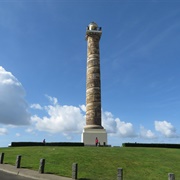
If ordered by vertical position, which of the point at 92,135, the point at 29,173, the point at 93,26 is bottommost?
the point at 29,173

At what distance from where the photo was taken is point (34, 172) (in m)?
15.1

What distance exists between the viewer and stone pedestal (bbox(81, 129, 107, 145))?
116 feet

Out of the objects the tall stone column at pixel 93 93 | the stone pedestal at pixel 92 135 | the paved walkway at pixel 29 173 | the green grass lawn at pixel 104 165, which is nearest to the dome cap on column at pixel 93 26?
the tall stone column at pixel 93 93

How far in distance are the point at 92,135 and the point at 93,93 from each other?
6045 millimetres

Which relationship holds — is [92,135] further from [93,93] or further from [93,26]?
[93,26]

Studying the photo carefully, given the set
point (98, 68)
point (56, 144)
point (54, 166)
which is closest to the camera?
point (54, 166)

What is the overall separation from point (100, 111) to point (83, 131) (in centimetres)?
375

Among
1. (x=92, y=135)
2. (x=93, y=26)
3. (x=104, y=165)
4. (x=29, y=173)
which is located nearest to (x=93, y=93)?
(x=92, y=135)

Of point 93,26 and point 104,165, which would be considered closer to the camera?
point 104,165

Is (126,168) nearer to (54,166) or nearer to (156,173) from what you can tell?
(156,173)

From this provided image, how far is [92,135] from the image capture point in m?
35.5

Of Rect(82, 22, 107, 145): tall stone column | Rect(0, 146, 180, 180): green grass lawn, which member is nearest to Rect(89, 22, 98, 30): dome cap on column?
Rect(82, 22, 107, 145): tall stone column

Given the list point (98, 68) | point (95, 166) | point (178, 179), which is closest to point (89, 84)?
point (98, 68)

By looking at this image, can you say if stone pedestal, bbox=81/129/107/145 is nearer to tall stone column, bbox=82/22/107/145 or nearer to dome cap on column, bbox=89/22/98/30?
tall stone column, bbox=82/22/107/145
